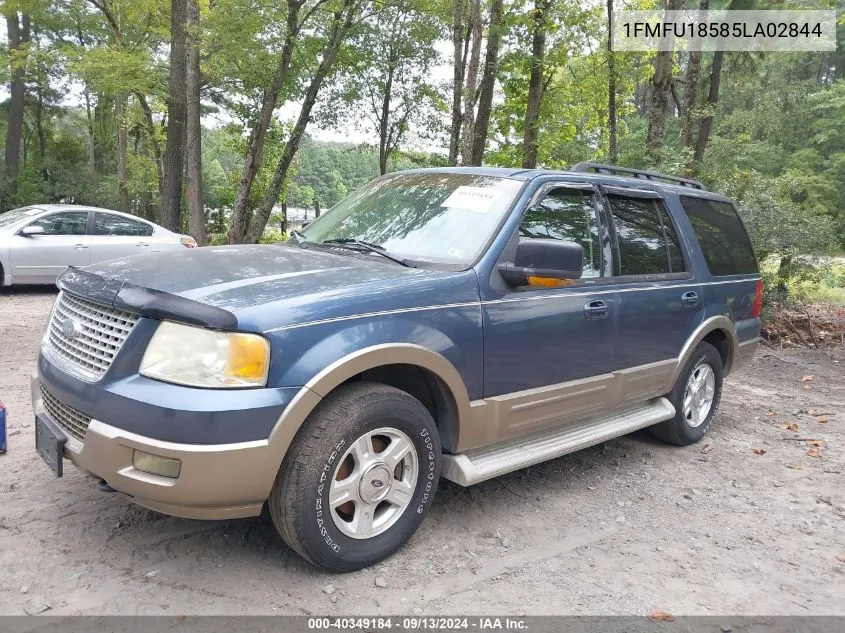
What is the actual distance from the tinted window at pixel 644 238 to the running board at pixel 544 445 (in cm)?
99

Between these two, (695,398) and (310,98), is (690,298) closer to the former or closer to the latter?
(695,398)

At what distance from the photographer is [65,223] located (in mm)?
10531

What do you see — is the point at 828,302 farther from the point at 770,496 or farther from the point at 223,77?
the point at 223,77

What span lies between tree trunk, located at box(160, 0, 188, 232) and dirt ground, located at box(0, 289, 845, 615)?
11.6m

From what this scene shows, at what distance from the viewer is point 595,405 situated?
4031 mm

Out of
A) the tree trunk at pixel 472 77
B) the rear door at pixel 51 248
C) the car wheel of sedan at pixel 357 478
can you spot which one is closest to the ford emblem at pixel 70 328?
the car wheel of sedan at pixel 357 478

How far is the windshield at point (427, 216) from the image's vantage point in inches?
138

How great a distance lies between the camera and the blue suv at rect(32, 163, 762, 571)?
2541 mm

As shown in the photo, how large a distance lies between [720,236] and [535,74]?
13.2 m

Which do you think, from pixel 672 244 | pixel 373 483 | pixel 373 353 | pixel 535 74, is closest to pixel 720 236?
pixel 672 244

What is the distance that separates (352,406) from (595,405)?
6.12ft

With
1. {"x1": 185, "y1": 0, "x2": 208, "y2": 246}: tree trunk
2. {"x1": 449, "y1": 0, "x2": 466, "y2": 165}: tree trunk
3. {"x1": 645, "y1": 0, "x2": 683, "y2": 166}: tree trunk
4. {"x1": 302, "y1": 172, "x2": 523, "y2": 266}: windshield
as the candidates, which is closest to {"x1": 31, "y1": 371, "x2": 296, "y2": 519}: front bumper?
{"x1": 302, "y1": 172, "x2": 523, "y2": 266}: windshield

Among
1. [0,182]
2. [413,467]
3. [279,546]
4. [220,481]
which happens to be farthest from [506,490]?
[0,182]

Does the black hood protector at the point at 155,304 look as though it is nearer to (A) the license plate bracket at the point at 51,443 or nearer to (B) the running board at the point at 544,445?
(A) the license plate bracket at the point at 51,443
